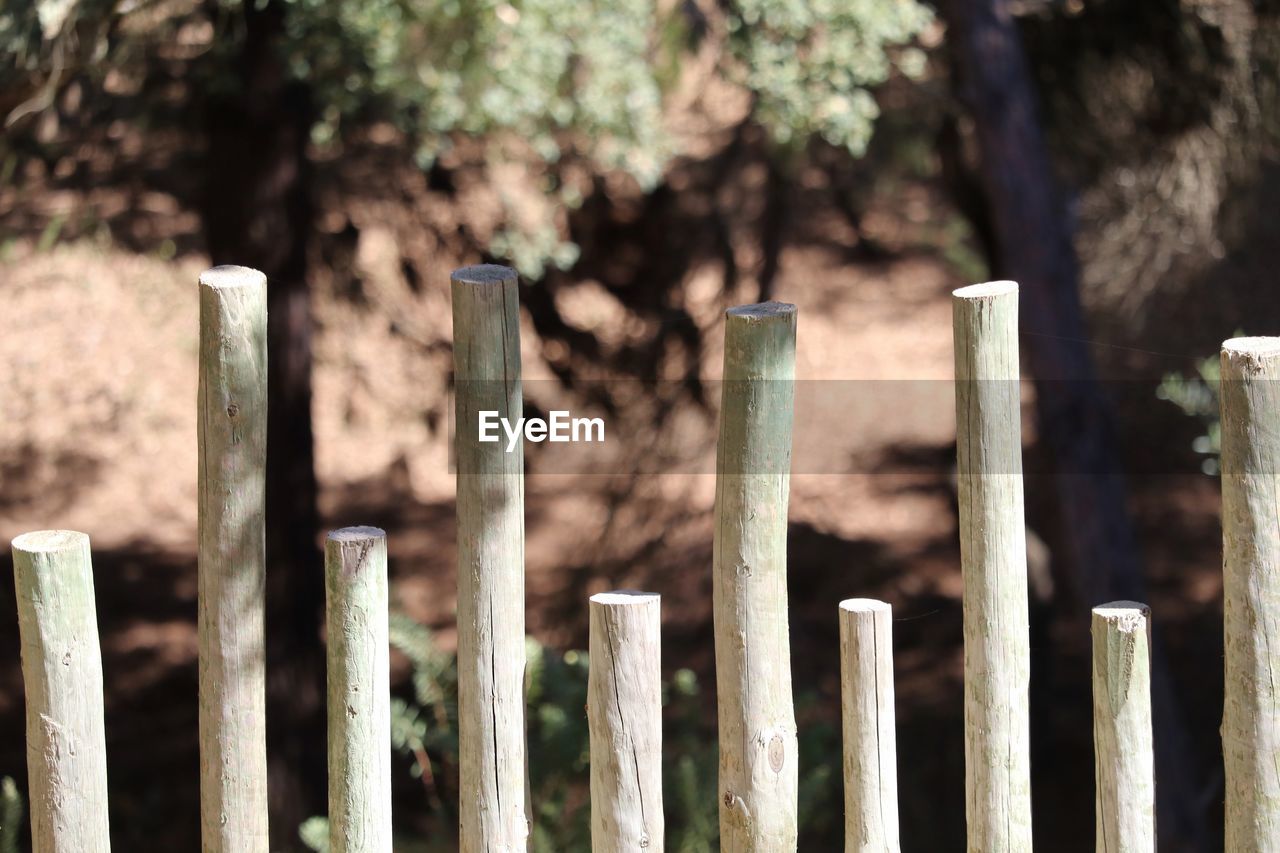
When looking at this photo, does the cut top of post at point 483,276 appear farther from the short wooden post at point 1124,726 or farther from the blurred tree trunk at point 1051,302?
the blurred tree trunk at point 1051,302

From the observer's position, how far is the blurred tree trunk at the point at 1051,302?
188 inches

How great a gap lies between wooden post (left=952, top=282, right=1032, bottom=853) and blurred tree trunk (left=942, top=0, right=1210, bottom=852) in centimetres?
298

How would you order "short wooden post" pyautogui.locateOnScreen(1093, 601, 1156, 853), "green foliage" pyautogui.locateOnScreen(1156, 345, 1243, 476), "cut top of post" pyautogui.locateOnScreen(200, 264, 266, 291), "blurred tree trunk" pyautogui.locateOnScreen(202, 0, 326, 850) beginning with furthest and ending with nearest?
"blurred tree trunk" pyautogui.locateOnScreen(202, 0, 326, 850)
"green foliage" pyautogui.locateOnScreen(1156, 345, 1243, 476)
"short wooden post" pyautogui.locateOnScreen(1093, 601, 1156, 853)
"cut top of post" pyautogui.locateOnScreen(200, 264, 266, 291)

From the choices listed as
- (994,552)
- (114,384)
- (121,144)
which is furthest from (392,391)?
(994,552)


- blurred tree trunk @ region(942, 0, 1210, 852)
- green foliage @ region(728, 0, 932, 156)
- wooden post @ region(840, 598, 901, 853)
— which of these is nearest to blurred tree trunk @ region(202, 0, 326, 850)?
green foliage @ region(728, 0, 932, 156)

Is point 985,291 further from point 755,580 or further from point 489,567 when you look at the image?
point 489,567

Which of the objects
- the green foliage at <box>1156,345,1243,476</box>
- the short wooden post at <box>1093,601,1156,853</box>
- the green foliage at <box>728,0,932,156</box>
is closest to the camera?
the short wooden post at <box>1093,601,1156,853</box>

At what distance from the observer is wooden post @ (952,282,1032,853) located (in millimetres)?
1880

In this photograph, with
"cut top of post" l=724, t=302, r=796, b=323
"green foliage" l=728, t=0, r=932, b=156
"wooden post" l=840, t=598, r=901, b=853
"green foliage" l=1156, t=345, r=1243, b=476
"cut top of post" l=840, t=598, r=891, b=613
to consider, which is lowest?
"wooden post" l=840, t=598, r=901, b=853

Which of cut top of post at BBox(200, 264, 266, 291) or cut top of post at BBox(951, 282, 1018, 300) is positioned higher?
cut top of post at BBox(200, 264, 266, 291)

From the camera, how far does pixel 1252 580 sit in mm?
1883

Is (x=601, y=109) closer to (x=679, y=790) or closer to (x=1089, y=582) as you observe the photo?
(x=679, y=790)

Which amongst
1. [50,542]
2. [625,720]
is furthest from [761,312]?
[50,542]

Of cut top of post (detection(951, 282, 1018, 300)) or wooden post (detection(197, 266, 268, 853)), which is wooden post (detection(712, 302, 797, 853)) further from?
wooden post (detection(197, 266, 268, 853))
